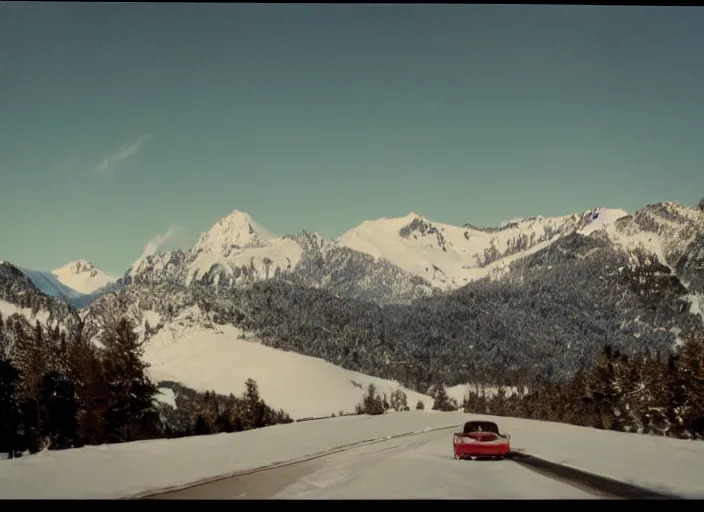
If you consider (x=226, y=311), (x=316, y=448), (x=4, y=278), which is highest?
(x=4, y=278)

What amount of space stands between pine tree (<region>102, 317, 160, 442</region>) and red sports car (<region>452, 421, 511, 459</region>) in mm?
21163

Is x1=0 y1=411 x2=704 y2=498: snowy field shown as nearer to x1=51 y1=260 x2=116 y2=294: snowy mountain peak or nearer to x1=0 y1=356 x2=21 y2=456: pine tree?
x1=51 y1=260 x2=116 y2=294: snowy mountain peak

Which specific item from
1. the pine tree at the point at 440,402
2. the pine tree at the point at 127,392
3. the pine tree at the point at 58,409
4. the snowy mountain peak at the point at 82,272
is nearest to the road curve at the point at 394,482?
the snowy mountain peak at the point at 82,272

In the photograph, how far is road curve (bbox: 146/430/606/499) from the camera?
11.7 meters

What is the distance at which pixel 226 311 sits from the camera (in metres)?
129

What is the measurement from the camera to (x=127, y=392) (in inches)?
1297

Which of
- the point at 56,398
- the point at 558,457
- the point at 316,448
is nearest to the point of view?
the point at 558,457

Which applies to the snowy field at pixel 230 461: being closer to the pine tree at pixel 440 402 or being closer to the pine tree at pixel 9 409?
the pine tree at pixel 9 409

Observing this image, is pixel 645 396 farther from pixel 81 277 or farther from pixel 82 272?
pixel 81 277

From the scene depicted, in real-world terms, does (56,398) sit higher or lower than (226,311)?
lower

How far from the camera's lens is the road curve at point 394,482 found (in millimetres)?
11727
